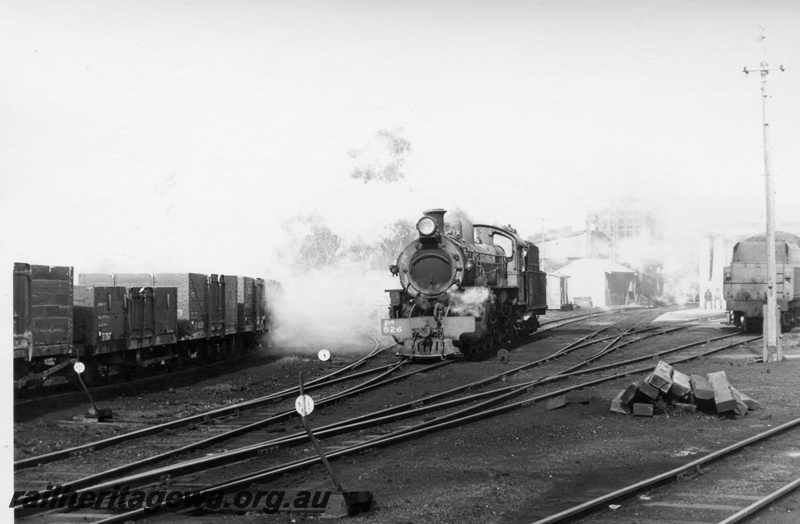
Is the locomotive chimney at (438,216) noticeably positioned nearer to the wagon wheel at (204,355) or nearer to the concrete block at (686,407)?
the wagon wheel at (204,355)

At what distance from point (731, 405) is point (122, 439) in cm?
815

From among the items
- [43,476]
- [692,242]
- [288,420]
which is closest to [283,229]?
[288,420]

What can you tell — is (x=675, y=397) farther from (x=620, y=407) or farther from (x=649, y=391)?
(x=620, y=407)

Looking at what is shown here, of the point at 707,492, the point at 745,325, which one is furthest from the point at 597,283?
the point at 707,492

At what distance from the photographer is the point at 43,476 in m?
6.92

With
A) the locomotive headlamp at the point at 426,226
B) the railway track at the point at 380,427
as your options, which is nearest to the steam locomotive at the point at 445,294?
the locomotive headlamp at the point at 426,226

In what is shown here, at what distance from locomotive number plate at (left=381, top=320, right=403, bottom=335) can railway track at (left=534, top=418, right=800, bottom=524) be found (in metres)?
8.55

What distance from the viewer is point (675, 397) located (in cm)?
1101

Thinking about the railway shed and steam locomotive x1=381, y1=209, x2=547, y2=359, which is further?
the railway shed

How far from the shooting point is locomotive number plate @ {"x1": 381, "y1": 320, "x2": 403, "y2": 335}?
16.2 meters

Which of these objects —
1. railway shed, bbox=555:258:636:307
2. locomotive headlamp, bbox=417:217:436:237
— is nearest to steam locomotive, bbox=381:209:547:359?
locomotive headlamp, bbox=417:217:436:237

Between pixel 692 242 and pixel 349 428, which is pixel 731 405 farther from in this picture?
pixel 692 242

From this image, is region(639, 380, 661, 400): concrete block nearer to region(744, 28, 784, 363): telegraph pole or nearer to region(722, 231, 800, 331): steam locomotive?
region(744, 28, 784, 363): telegraph pole

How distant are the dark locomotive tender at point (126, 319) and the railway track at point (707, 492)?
318 inches
